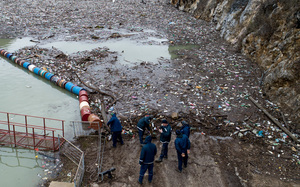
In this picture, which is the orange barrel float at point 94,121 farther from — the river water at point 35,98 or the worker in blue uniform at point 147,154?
the worker in blue uniform at point 147,154

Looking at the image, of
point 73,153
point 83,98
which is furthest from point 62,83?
point 73,153

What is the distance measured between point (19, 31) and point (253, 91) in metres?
21.3

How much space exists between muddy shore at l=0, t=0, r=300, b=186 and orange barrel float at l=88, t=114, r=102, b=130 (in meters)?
0.57

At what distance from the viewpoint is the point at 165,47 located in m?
18.1

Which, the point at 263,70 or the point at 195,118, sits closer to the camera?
the point at 195,118

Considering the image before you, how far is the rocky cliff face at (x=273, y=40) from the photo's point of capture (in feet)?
30.2

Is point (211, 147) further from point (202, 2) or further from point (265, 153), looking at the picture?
point (202, 2)

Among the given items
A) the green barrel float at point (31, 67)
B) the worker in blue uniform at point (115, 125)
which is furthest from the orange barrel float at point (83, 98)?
the green barrel float at point (31, 67)

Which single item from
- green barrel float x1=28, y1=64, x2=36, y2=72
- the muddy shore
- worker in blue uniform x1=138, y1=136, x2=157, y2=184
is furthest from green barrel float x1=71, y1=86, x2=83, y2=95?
worker in blue uniform x1=138, y1=136, x2=157, y2=184

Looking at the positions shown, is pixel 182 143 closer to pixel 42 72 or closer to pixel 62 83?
pixel 62 83

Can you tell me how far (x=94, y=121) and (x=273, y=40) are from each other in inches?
420

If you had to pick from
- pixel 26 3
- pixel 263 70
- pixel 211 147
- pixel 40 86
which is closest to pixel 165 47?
pixel 263 70

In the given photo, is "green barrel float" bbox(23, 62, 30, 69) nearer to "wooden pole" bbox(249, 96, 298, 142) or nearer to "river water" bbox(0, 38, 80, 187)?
"river water" bbox(0, 38, 80, 187)

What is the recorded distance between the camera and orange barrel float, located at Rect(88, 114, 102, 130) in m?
8.07
